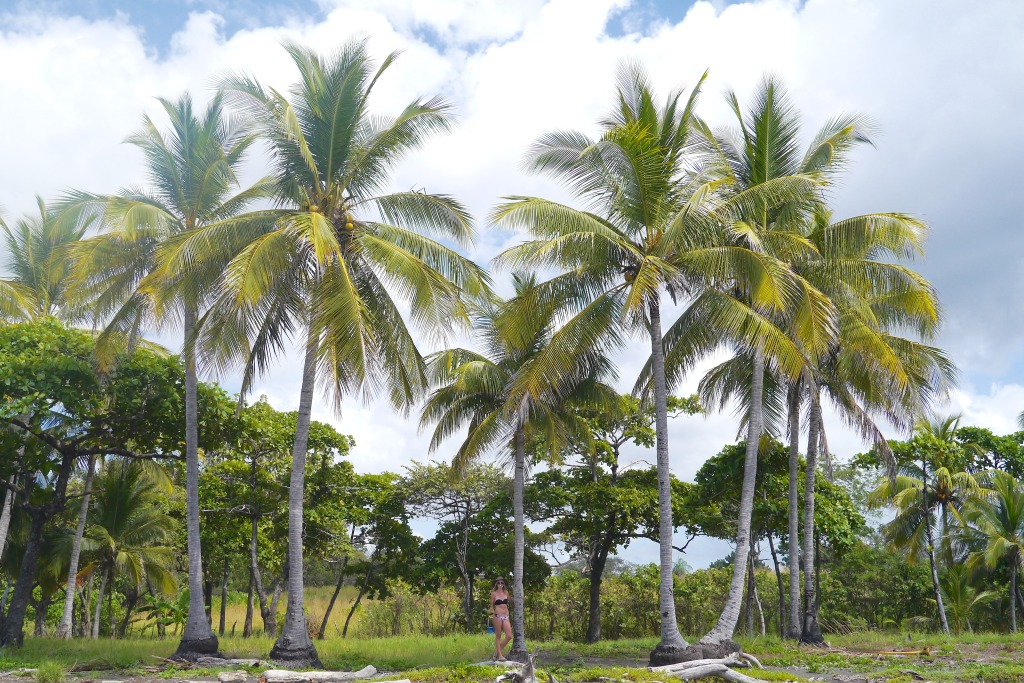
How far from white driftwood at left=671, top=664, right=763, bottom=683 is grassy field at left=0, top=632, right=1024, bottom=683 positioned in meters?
0.62

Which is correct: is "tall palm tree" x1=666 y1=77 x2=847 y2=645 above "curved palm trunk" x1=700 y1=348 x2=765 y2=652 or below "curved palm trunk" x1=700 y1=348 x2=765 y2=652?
above

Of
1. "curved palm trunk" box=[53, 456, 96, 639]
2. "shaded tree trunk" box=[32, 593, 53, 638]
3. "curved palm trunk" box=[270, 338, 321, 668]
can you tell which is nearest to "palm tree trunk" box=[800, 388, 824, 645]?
"curved palm trunk" box=[270, 338, 321, 668]

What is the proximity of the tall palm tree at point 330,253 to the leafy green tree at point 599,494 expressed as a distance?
8.23m

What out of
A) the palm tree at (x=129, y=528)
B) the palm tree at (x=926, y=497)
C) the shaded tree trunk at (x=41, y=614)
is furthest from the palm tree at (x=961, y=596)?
the shaded tree trunk at (x=41, y=614)

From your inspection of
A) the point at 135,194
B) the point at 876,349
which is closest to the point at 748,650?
the point at 876,349

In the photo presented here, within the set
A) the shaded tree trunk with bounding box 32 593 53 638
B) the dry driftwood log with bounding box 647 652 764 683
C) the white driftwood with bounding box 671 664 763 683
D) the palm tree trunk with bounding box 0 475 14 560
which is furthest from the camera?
the shaded tree trunk with bounding box 32 593 53 638

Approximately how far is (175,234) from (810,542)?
604 inches

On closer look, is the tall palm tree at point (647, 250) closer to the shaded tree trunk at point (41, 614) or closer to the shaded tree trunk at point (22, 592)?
the shaded tree trunk at point (22, 592)

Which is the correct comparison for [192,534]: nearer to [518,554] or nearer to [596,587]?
[518,554]

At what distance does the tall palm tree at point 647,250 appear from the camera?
14273 millimetres

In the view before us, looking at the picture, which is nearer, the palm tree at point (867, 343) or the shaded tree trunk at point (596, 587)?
the palm tree at point (867, 343)

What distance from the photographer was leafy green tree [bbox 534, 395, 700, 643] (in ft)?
73.3

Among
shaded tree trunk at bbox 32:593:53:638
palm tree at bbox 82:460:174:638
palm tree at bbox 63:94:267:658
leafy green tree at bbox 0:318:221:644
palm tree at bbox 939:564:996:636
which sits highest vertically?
palm tree at bbox 63:94:267:658

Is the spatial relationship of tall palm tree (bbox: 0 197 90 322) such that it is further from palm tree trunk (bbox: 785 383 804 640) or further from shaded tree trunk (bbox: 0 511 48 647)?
palm tree trunk (bbox: 785 383 804 640)
